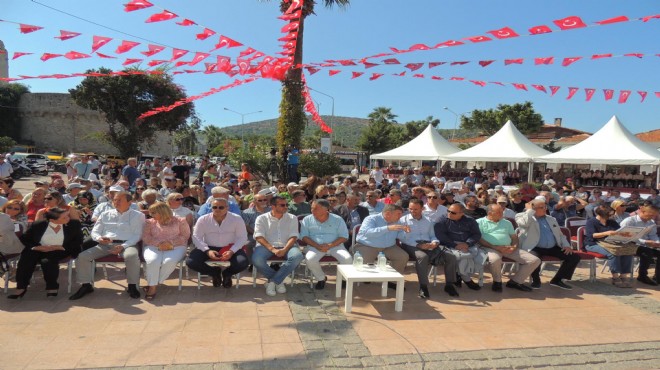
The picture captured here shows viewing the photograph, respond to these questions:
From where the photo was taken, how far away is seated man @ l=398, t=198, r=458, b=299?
5.18 metres

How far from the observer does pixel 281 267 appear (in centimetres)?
511

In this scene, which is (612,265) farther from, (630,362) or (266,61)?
(266,61)

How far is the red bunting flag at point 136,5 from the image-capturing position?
5.72 m

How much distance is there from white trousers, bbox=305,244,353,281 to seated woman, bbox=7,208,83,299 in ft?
9.34

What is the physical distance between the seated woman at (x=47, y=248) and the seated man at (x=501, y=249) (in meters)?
5.24

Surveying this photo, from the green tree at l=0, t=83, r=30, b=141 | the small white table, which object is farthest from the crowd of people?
the green tree at l=0, t=83, r=30, b=141

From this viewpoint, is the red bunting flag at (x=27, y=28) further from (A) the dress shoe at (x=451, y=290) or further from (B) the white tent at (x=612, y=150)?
(B) the white tent at (x=612, y=150)

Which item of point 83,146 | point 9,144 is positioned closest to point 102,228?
point 9,144

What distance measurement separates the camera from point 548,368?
133 inches

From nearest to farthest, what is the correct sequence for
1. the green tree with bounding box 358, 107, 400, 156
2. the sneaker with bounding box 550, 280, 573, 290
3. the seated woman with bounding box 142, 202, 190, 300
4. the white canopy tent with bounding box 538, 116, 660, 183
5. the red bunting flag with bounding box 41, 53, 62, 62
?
the seated woman with bounding box 142, 202, 190, 300
the sneaker with bounding box 550, 280, 573, 290
the red bunting flag with bounding box 41, 53, 62, 62
the white canopy tent with bounding box 538, 116, 660, 183
the green tree with bounding box 358, 107, 400, 156

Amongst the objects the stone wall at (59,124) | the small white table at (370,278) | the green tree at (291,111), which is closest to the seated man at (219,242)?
the small white table at (370,278)

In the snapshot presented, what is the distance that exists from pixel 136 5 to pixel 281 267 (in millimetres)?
4159

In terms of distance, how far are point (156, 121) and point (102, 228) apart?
31036 mm

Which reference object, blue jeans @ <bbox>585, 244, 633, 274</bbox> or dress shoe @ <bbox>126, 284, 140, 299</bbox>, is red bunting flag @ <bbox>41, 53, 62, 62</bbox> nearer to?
dress shoe @ <bbox>126, 284, 140, 299</bbox>
